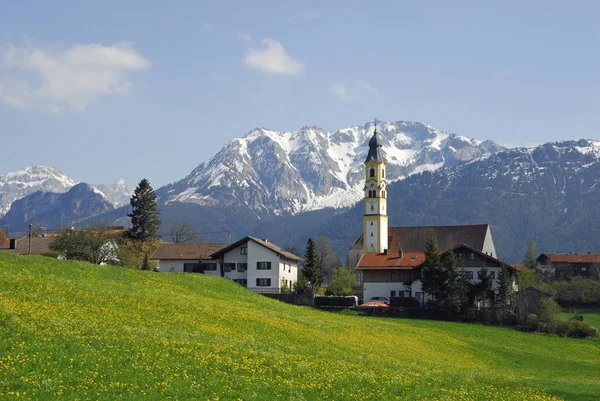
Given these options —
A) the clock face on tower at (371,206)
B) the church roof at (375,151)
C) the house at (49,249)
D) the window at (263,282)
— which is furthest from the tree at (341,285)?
the church roof at (375,151)

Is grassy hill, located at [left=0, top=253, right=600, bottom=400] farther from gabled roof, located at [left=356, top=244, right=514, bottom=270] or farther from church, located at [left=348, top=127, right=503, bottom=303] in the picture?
gabled roof, located at [left=356, top=244, right=514, bottom=270]

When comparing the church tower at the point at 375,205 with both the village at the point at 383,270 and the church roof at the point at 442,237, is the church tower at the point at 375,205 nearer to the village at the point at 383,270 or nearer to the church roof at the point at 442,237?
the village at the point at 383,270

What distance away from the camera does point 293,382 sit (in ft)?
91.4

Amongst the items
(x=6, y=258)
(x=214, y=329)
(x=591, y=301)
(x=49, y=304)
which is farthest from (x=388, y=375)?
(x=591, y=301)

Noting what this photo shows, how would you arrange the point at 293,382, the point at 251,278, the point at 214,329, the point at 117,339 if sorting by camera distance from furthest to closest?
the point at 251,278 < the point at 214,329 < the point at 117,339 < the point at 293,382

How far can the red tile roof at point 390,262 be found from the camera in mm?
112375

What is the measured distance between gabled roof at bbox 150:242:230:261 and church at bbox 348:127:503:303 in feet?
79.0

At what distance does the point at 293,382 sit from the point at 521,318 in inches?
2341

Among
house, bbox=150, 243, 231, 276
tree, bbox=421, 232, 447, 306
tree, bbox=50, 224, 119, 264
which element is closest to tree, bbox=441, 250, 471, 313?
tree, bbox=421, 232, 447, 306

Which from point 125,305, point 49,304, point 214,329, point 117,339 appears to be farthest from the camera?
point 125,305

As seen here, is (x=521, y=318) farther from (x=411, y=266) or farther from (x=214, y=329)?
(x=214, y=329)

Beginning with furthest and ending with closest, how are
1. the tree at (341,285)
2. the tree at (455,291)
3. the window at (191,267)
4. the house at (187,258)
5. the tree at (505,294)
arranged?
1. the tree at (341,285)
2. the window at (191,267)
3. the house at (187,258)
4. the tree at (455,291)
5. the tree at (505,294)

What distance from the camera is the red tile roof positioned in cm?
11238

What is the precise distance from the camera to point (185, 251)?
119m
